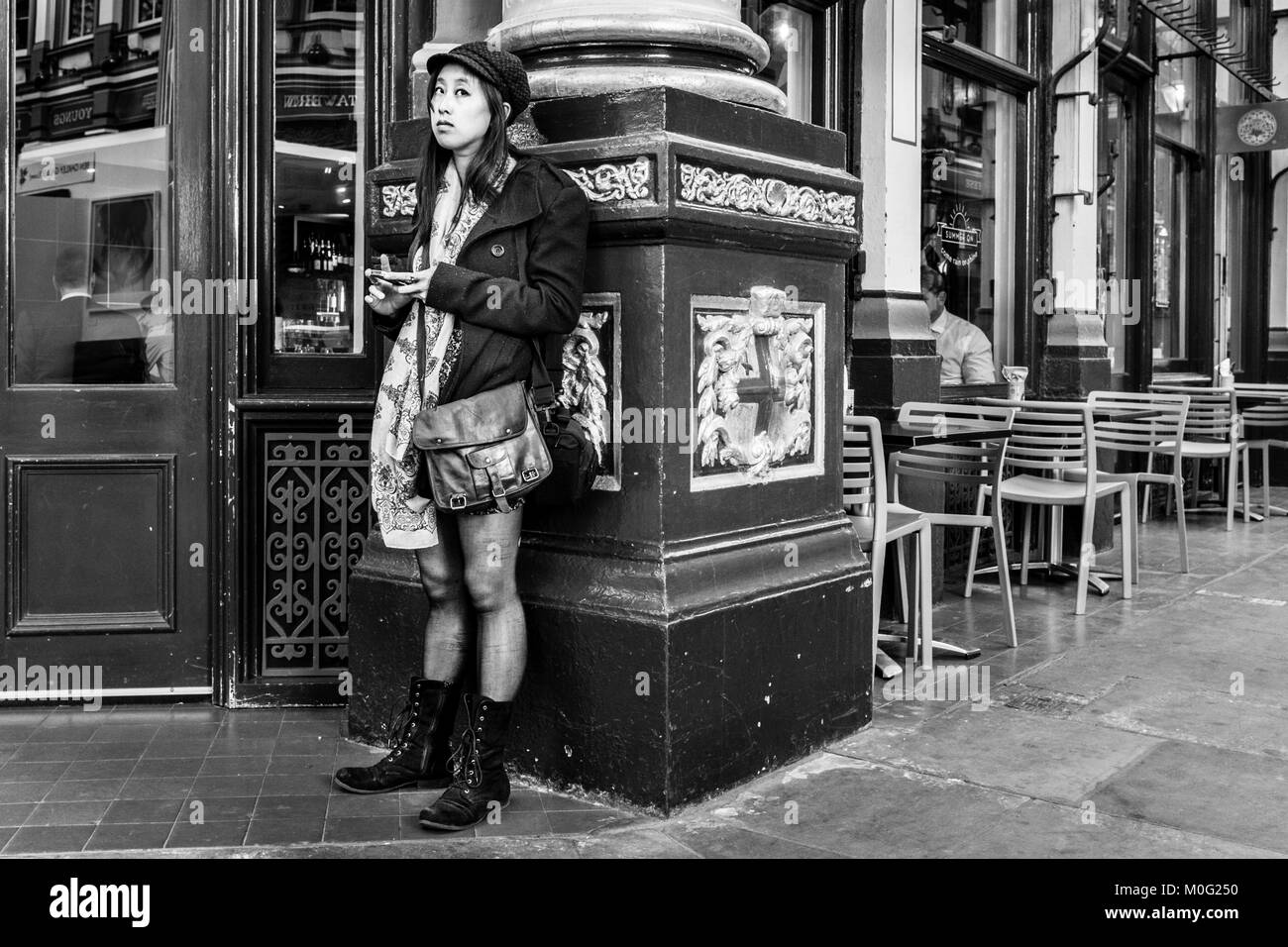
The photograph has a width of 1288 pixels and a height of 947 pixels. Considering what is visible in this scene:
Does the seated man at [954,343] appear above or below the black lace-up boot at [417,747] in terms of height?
above

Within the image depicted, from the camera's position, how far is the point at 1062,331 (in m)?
8.78

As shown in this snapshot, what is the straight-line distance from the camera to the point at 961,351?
7.95 m

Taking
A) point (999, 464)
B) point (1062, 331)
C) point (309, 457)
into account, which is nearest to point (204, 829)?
point (309, 457)

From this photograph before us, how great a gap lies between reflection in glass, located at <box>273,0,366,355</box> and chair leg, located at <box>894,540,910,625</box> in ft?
7.58

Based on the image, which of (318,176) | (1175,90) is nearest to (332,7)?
(318,176)

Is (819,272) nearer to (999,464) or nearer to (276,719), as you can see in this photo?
(999,464)

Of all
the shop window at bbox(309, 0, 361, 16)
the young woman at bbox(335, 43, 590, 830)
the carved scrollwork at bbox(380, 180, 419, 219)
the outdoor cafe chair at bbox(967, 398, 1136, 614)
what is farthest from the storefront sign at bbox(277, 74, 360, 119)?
the outdoor cafe chair at bbox(967, 398, 1136, 614)

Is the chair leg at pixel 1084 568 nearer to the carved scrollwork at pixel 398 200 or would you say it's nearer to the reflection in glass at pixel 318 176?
the reflection in glass at pixel 318 176

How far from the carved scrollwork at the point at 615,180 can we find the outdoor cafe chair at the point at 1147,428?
4778 millimetres

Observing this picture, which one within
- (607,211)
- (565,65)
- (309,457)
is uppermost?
(565,65)

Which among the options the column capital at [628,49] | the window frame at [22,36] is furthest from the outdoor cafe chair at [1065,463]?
the window frame at [22,36]

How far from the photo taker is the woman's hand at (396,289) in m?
3.43
